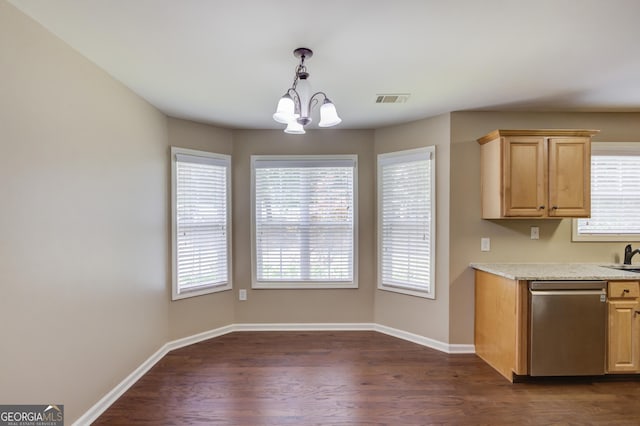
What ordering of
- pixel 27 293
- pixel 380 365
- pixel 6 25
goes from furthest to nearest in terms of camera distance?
pixel 380 365
pixel 27 293
pixel 6 25

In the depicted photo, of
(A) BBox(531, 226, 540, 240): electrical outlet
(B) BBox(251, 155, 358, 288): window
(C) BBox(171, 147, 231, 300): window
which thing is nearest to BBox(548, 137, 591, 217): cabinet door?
(A) BBox(531, 226, 540, 240): electrical outlet

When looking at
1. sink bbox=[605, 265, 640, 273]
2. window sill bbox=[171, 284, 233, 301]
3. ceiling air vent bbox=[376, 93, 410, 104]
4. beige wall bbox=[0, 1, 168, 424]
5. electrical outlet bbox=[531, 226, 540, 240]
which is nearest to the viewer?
beige wall bbox=[0, 1, 168, 424]

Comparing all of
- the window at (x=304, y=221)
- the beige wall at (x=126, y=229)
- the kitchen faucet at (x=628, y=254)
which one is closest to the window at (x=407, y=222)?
the beige wall at (x=126, y=229)

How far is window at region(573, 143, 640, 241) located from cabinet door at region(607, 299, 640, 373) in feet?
2.60

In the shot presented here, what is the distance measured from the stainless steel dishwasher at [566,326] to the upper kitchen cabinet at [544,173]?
0.69 meters

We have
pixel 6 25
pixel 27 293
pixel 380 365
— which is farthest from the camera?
pixel 380 365

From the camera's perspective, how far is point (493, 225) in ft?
10.3

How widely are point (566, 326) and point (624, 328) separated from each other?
532 millimetres

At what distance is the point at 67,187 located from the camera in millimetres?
1924

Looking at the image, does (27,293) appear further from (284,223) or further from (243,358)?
(284,223)

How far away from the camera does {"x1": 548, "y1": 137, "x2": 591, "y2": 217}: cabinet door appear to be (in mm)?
2801

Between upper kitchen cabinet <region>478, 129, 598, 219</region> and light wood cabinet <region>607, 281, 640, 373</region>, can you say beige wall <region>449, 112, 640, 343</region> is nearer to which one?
upper kitchen cabinet <region>478, 129, 598, 219</region>

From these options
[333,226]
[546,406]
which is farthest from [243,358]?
[546,406]

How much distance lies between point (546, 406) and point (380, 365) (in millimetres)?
1268
